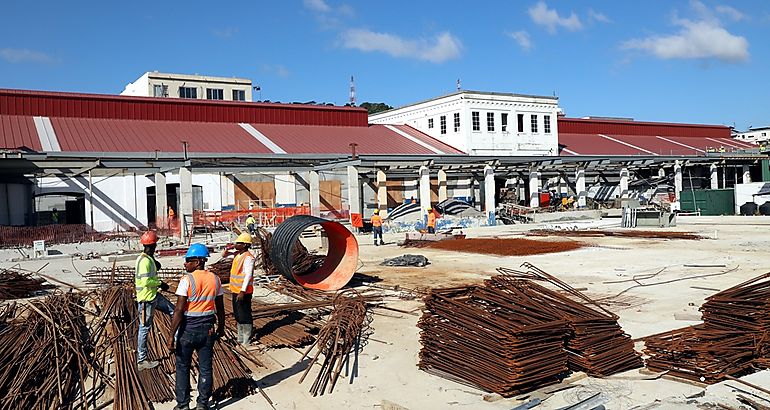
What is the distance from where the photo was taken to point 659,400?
20.8 ft

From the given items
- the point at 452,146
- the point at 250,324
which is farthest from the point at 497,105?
the point at 250,324

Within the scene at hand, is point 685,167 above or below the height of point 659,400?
above

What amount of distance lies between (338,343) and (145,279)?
2.66m

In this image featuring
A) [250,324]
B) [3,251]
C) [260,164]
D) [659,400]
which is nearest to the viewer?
[659,400]

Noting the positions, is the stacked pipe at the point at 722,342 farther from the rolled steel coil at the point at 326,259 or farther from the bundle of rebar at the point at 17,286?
the bundle of rebar at the point at 17,286

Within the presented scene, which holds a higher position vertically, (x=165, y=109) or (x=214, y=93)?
(x=214, y=93)

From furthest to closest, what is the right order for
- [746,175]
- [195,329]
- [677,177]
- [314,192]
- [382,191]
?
[746,175] < [677,177] < [382,191] < [314,192] < [195,329]

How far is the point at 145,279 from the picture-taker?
308 inches

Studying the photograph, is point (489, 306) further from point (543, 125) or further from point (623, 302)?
point (543, 125)

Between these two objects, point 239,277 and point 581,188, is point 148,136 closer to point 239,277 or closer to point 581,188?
point 239,277

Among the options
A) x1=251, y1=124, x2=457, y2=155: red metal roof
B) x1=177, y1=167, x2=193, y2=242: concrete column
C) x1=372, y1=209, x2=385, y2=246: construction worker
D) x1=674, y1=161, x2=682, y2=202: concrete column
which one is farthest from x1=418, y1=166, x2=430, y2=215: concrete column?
x1=674, y1=161, x2=682, y2=202: concrete column

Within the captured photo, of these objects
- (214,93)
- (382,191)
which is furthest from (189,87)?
(382,191)

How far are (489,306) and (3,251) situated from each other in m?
20.8

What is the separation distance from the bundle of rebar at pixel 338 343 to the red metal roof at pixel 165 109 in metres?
28.0
